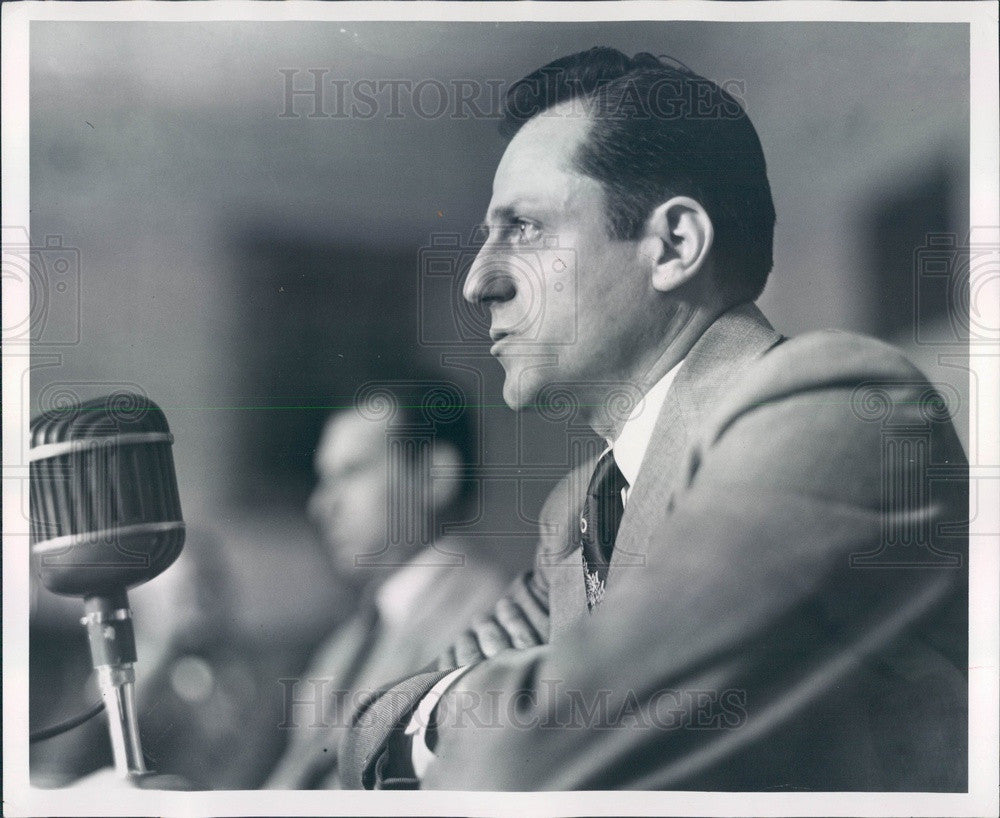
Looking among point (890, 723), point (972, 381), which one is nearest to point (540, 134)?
point (972, 381)

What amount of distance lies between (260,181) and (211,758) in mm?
1076

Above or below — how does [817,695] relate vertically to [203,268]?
below

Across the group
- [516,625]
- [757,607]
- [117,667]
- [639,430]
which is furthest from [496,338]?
[117,667]

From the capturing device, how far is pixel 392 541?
5.20ft

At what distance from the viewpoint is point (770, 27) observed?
1585 mm

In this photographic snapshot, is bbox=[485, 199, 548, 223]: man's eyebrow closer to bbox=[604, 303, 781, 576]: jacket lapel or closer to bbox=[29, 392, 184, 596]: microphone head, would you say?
bbox=[604, 303, 781, 576]: jacket lapel

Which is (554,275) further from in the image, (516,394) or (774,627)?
(774,627)

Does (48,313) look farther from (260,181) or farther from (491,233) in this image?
(491,233)

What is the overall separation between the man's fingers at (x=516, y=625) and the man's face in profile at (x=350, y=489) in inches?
9.9

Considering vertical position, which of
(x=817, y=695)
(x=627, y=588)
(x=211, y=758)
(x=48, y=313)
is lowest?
(x=211, y=758)

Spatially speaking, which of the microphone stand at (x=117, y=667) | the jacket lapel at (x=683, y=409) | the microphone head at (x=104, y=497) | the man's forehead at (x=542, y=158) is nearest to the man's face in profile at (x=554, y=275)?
the man's forehead at (x=542, y=158)

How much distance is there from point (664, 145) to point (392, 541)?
0.87 meters

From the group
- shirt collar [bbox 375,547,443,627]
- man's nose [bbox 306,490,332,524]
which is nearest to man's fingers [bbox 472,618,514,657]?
shirt collar [bbox 375,547,443,627]

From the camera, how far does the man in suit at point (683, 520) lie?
58.9 inches
